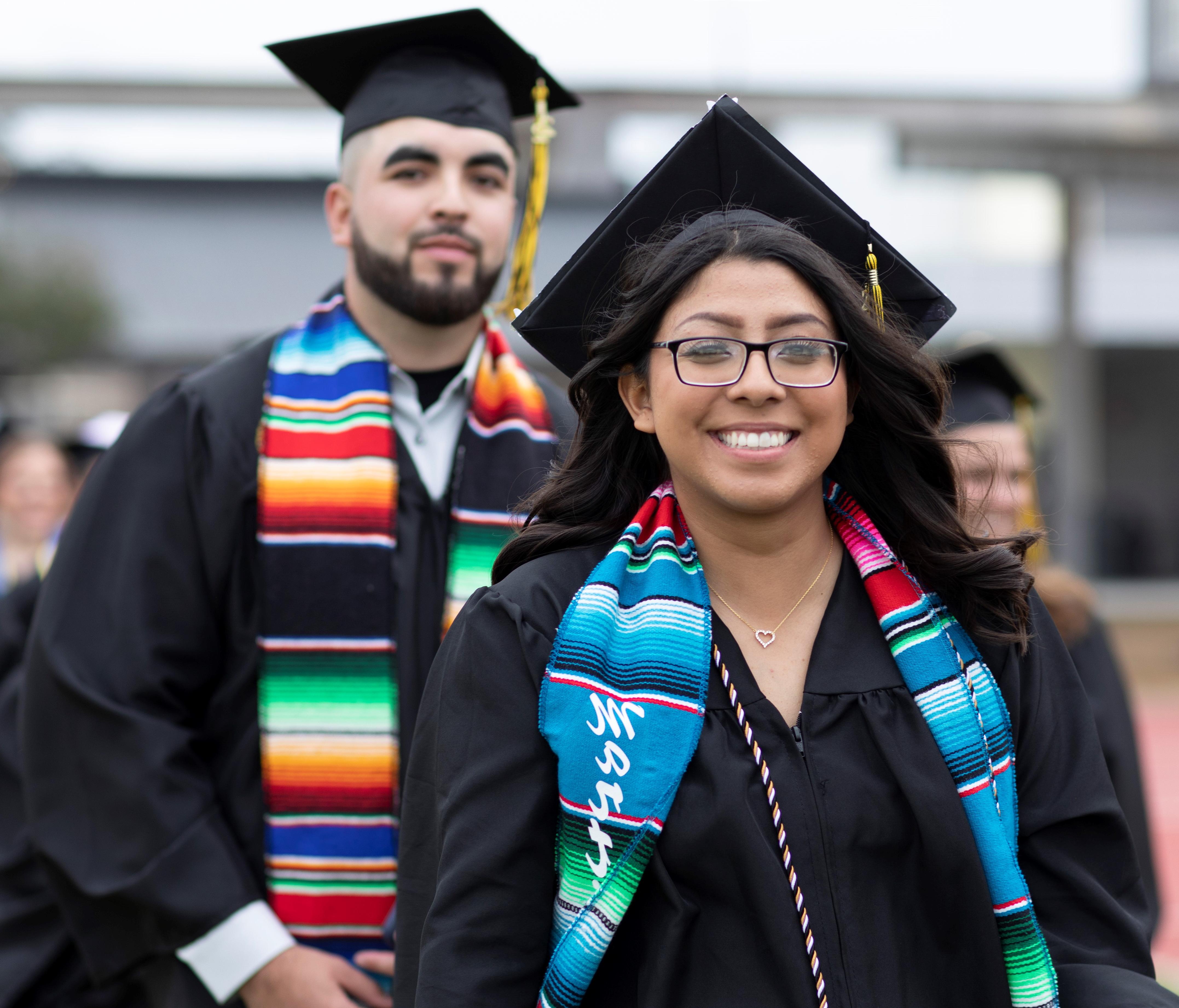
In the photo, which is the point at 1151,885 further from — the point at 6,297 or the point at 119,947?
the point at 6,297

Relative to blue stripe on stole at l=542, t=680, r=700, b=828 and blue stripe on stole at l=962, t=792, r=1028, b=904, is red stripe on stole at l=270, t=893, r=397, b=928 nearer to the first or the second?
blue stripe on stole at l=542, t=680, r=700, b=828

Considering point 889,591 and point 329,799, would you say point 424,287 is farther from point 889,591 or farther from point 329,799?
point 889,591

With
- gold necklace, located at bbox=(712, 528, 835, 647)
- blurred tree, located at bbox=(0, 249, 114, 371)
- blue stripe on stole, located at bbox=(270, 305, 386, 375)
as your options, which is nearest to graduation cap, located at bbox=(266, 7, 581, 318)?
blue stripe on stole, located at bbox=(270, 305, 386, 375)

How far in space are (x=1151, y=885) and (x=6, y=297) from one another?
15.8 metres

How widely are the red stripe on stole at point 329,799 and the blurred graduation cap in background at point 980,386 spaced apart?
201 cm

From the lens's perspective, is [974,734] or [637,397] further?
[637,397]

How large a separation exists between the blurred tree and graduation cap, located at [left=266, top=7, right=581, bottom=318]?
13.2m

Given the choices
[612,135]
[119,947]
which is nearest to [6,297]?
[612,135]

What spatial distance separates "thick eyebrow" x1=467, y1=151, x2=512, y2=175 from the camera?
9.32 ft

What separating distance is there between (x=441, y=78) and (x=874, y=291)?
140 cm

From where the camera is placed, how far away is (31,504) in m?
5.52

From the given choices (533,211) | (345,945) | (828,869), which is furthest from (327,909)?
(533,211)

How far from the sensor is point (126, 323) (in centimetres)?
1346

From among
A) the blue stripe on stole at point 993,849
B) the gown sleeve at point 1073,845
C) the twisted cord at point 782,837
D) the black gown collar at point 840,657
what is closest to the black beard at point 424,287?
the black gown collar at point 840,657
